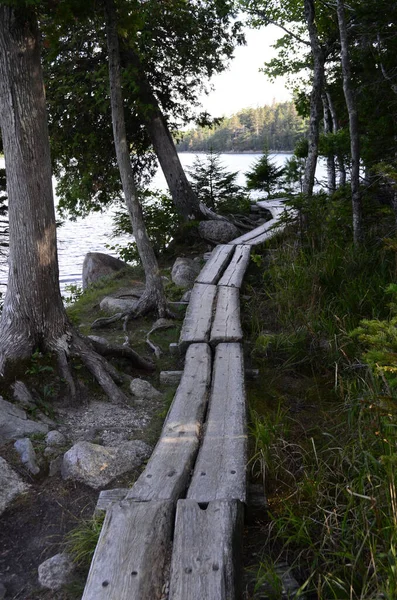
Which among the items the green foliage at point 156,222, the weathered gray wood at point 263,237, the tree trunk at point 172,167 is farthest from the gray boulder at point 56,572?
the tree trunk at point 172,167

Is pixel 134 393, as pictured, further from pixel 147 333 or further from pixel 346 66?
pixel 346 66

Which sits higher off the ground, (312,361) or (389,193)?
(389,193)

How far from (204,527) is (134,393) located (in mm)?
2945

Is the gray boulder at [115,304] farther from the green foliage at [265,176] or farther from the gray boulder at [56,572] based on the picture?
the green foliage at [265,176]

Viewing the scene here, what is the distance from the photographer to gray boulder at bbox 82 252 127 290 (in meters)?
12.7

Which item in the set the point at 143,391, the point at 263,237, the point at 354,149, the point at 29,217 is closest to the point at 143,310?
the point at 143,391

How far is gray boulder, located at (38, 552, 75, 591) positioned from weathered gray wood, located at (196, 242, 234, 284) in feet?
18.0

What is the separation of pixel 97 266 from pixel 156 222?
6.40 feet

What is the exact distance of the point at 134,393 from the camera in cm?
555

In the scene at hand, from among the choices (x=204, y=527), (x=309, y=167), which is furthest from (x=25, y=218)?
(x=309, y=167)

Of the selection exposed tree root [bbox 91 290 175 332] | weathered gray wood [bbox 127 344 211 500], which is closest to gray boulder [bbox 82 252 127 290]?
exposed tree root [bbox 91 290 175 332]

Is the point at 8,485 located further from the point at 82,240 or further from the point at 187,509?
the point at 82,240

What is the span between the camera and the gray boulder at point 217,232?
11.8 metres

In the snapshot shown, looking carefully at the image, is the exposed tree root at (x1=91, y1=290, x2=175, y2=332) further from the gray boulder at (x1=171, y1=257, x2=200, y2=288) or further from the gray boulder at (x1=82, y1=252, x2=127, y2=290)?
the gray boulder at (x1=82, y1=252, x2=127, y2=290)
